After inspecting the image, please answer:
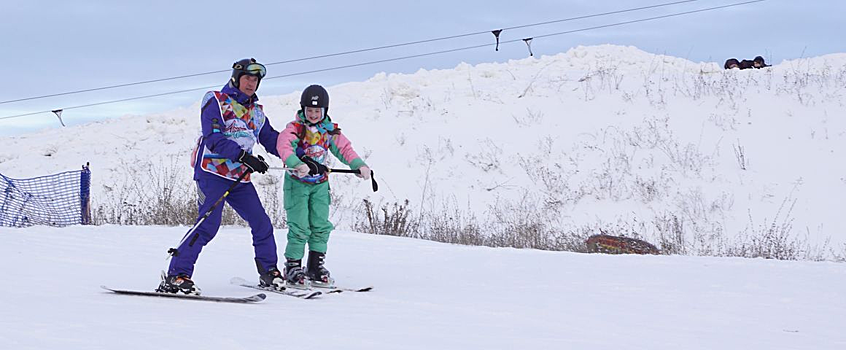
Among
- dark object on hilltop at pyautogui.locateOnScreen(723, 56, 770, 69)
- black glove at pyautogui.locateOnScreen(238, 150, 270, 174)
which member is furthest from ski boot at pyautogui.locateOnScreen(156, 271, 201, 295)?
dark object on hilltop at pyautogui.locateOnScreen(723, 56, 770, 69)

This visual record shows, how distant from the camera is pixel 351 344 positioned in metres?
4.83

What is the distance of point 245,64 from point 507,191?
35.5ft

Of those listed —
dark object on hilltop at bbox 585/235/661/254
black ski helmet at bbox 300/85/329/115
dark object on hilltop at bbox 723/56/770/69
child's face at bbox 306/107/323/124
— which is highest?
dark object on hilltop at bbox 723/56/770/69

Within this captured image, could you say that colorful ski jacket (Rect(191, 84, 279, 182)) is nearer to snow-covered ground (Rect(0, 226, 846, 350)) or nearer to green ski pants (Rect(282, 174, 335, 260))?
green ski pants (Rect(282, 174, 335, 260))

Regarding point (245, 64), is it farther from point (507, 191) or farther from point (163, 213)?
point (507, 191)

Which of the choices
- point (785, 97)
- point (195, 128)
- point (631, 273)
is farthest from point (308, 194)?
point (195, 128)

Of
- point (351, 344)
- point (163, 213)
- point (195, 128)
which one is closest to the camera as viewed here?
point (351, 344)

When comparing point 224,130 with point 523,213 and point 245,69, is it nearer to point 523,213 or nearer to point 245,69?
point 245,69

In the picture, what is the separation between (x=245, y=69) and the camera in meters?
6.77

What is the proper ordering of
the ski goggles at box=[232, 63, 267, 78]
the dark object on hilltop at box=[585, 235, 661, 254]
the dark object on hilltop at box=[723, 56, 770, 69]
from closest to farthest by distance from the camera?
the ski goggles at box=[232, 63, 267, 78]
the dark object on hilltop at box=[585, 235, 661, 254]
the dark object on hilltop at box=[723, 56, 770, 69]

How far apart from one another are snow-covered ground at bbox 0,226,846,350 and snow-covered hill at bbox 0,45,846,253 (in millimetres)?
3792

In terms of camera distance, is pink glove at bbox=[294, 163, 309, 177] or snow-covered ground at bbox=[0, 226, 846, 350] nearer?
snow-covered ground at bbox=[0, 226, 846, 350]

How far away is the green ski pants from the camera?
7.27 metres

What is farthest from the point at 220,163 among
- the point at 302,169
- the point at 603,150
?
the point at 603,150
